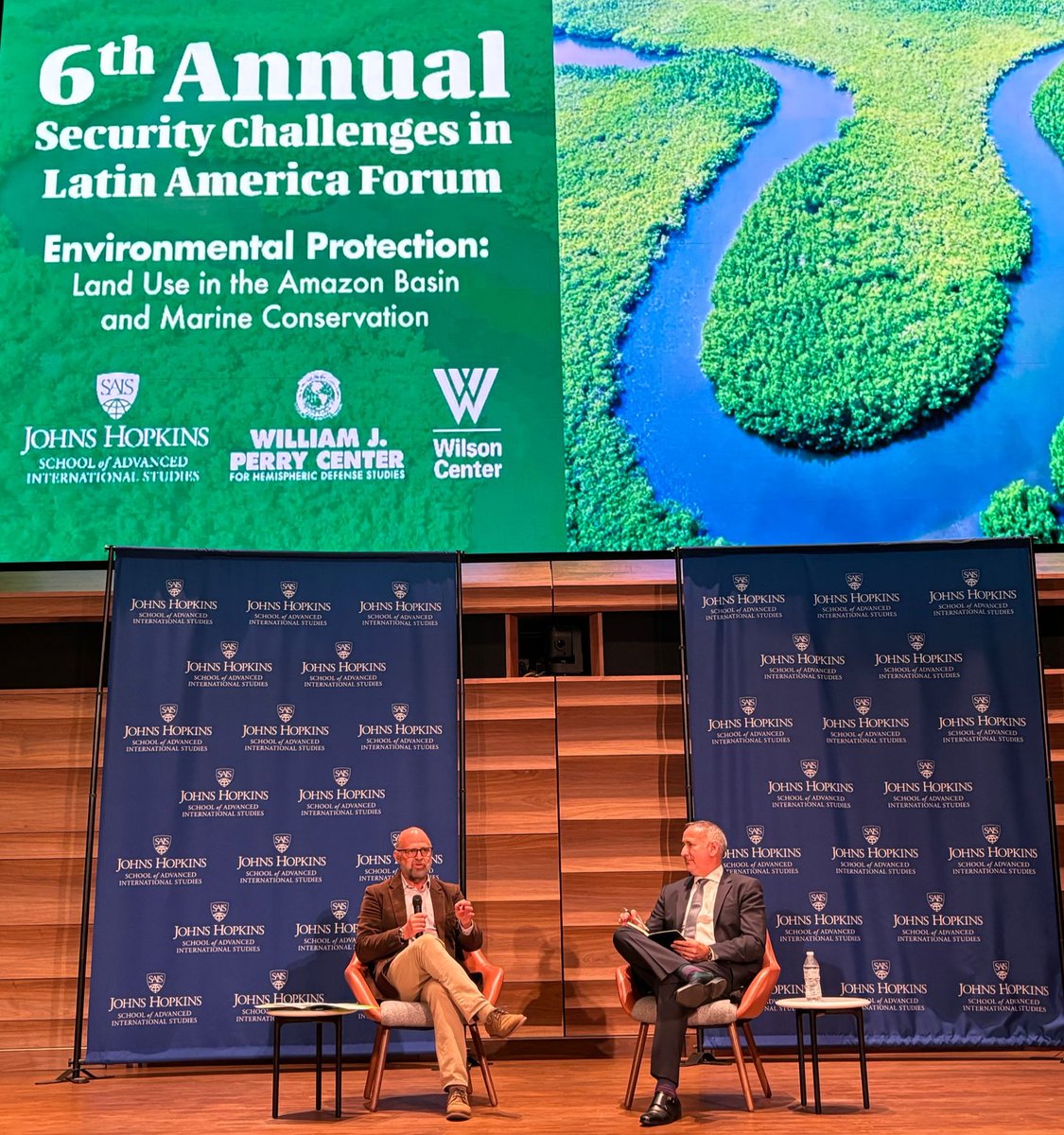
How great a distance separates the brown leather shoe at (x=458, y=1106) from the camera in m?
4.41

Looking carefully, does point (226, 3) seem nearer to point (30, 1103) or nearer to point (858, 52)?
point (858, 52)

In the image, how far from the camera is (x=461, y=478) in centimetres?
657

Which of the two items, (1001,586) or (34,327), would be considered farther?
(34,327)

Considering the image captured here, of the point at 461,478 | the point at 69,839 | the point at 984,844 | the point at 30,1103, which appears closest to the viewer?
the point at 30,1103

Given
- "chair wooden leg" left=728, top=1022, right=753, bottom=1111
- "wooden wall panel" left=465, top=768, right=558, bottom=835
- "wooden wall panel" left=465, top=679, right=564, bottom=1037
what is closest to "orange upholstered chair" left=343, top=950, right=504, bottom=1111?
"chair wooden leg" left=728, top=1022, right=753, bottom=1111

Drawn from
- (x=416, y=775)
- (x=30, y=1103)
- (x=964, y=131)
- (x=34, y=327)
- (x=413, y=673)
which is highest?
(x=964, y=131)

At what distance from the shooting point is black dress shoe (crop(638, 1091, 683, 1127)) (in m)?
4.28

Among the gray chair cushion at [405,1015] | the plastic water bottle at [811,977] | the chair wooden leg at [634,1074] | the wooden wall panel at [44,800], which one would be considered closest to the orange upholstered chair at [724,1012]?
the chair wooden leg at [634,1074]

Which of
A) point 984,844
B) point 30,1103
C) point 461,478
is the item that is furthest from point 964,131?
point 30,1103

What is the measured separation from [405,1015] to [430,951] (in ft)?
0.80

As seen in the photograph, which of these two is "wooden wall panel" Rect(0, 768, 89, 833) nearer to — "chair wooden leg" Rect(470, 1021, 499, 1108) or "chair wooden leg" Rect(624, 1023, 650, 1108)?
"chair wooden leg" Rect(470, 1021, 499, 1108)

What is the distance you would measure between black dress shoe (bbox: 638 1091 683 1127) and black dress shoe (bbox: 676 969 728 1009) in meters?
0.32

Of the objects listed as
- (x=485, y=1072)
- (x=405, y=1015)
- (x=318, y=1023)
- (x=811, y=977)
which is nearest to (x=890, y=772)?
(x=811, y=977)

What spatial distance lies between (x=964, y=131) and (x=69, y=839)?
585 centimetres
